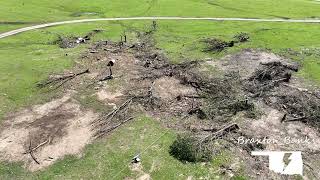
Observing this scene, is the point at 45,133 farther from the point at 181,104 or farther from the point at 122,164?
the point at 181,104

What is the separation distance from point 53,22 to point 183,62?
42058 millimetres

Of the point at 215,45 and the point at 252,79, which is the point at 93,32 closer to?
the point at 215,45

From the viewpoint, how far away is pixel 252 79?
194 ft

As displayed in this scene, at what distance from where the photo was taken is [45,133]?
4712 centimetres

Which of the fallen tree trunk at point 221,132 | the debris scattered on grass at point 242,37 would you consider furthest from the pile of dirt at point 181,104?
the debris scattered on grass at point 242,37

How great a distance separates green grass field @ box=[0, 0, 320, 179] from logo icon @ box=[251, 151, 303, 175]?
5823mm

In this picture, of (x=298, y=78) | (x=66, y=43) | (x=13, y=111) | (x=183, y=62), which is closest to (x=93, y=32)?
(x=66, y=43)

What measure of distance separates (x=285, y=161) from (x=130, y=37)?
1954 inches

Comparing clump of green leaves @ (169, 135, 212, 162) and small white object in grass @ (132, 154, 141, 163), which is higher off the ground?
clump of green leaves @ (169, 135, 212, 162)

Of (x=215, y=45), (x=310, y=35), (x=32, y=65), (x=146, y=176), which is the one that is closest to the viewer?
(x=146, y=176)

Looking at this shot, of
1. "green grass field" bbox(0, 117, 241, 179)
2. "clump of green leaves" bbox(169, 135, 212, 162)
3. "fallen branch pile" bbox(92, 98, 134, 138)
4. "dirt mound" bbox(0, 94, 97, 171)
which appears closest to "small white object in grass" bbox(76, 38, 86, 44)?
"dirt mound" bbox(0, 94, 97, 171)

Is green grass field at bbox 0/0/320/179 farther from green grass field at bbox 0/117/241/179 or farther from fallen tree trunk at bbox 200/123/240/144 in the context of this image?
fallen tree trunk at bbox 200/123/240/144

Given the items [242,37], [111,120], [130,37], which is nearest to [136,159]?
[111,120]

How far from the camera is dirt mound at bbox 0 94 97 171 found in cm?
4331
